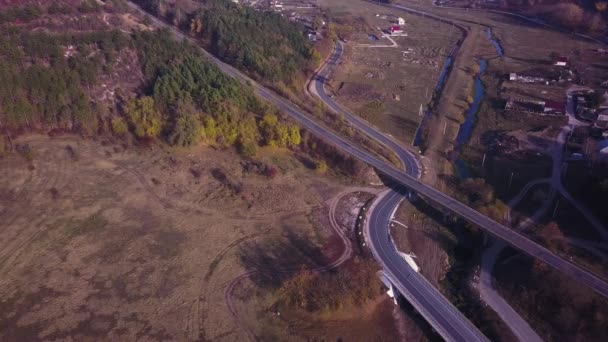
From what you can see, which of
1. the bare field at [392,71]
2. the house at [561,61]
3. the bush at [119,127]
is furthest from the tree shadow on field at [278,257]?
the house at [561,61]

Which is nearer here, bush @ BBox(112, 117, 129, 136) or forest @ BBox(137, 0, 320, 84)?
bush @ BBox(112, 117, 129, 136)

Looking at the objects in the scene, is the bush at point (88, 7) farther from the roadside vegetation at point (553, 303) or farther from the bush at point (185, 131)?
the roadside vegetation at point (553, 303)

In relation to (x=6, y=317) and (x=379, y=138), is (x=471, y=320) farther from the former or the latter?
(x=6, y=317)

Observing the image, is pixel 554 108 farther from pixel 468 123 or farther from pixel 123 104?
pixel 123 104

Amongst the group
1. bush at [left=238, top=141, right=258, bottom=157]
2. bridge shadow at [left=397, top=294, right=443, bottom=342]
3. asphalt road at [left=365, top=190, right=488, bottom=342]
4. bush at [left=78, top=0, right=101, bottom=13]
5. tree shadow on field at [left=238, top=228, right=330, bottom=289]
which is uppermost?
bush at [left=78, top=0, right=101, bottom=13]

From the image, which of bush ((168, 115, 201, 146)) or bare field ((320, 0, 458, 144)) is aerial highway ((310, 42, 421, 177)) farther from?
bush ((168, 115, 201, 146))

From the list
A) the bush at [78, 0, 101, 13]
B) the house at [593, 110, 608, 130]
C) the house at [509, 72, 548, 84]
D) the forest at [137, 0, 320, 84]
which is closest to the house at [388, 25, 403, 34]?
the forest at [137, 0, 320, 84]

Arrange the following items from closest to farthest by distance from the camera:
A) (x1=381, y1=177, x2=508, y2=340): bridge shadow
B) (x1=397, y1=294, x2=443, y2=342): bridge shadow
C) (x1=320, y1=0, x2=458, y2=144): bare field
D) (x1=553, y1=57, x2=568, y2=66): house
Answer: (x1=397, y1=294, x2=443, y2=342): bridge shadow
(x1=381, y1=177, x2=508, y2=340): bridge shadow
(x1=320, y1=0, x2=458, y2=144): bare field
(x1=553, y1=57, x2=568, y2=66): house
